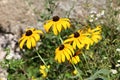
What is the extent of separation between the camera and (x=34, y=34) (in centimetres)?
378

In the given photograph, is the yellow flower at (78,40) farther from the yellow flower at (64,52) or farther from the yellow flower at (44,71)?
the yellow flower at (44,71)

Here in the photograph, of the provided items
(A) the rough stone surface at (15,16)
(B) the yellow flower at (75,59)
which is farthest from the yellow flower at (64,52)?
(A) the rough stone surface at (15,16)

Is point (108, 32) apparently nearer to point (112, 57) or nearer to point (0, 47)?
point (112, 57)

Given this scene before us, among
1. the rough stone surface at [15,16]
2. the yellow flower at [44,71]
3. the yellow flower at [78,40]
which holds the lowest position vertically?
the yellow flower at [44,71]

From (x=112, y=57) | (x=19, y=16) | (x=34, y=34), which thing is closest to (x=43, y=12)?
(x=19, y=16)

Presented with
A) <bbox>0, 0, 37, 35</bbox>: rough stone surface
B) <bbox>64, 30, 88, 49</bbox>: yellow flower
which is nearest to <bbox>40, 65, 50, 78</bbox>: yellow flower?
<bbox>0, 0, 37, 35</bbox>: rough stone surface

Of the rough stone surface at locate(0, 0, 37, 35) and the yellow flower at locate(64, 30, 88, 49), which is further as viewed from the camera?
the rough stone surface at locate(0, 0, 37, 35)

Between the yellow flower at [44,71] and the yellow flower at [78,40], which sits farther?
the yellow flower at [44,71]

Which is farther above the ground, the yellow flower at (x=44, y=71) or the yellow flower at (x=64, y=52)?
the yellow flower at (x=64, y=52)

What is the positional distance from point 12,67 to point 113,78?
1246 millimetres

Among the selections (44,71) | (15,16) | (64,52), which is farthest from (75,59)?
(15,16)

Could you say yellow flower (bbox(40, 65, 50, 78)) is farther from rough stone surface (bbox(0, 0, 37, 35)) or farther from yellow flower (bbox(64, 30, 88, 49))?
yellow flower (bbox(64, 30, 88, 49))

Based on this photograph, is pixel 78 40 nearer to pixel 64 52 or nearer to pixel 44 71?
pixel 64 52

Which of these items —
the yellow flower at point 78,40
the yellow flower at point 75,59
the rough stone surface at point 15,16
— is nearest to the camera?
the yellow flower at point 78,40
